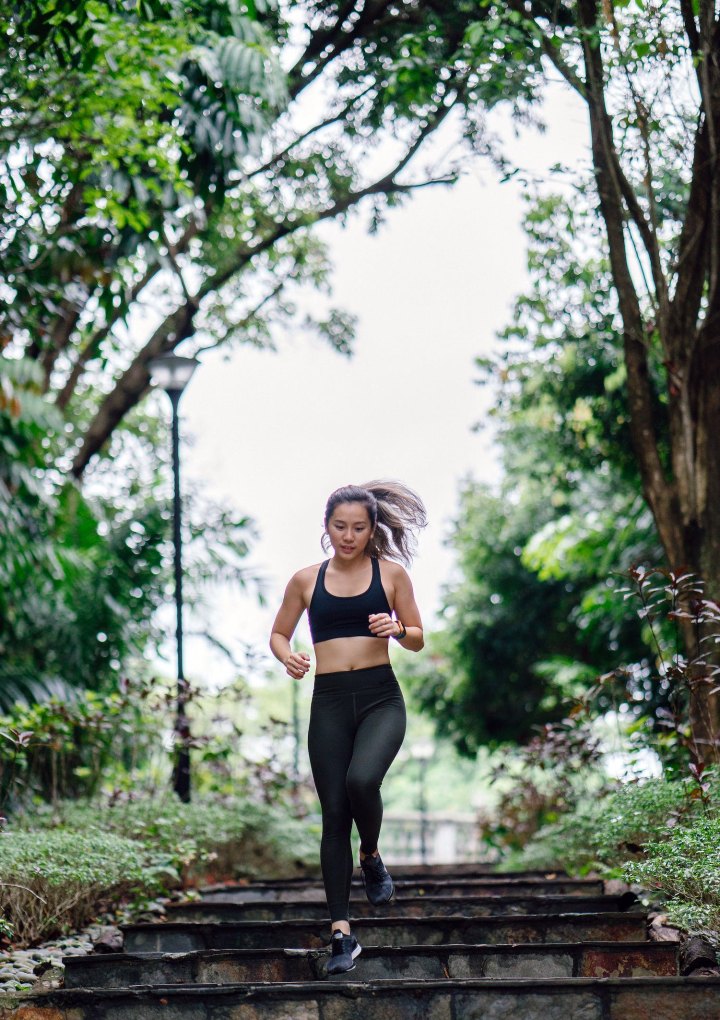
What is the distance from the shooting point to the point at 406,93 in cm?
967

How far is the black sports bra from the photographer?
4.61 m

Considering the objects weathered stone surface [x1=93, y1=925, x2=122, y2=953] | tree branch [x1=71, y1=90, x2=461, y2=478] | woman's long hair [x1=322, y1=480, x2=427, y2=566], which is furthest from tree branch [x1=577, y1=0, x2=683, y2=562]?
tree branch [x1=71, y1=90, x2=461, y2=478]

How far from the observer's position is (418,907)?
5.77 metres

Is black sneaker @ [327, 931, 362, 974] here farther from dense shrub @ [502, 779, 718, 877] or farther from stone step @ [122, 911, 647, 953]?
dense shrub @ [502, 779, 718, 877]

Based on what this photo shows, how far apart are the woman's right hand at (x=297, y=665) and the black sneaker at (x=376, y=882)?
2.93ft

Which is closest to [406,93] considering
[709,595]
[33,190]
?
Result: [33,190]

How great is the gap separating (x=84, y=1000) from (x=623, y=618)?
11045mm

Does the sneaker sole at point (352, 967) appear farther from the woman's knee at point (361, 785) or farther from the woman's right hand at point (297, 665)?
the woman's right hand at point (297, 665)

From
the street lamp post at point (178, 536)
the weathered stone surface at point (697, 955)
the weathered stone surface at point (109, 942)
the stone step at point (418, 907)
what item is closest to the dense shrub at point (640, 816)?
the stone step at point (418, 907)

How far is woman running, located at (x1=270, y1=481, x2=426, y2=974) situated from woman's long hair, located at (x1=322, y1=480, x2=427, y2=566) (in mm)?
91

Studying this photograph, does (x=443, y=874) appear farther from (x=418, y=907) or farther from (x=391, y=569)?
(x=391, y=569)

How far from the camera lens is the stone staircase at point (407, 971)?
12.2ft

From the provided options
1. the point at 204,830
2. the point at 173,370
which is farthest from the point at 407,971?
the point at 173,370

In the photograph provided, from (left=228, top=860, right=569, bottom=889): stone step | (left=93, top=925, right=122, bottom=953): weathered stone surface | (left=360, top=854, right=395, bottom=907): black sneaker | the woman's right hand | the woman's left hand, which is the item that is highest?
the woman's left hand
